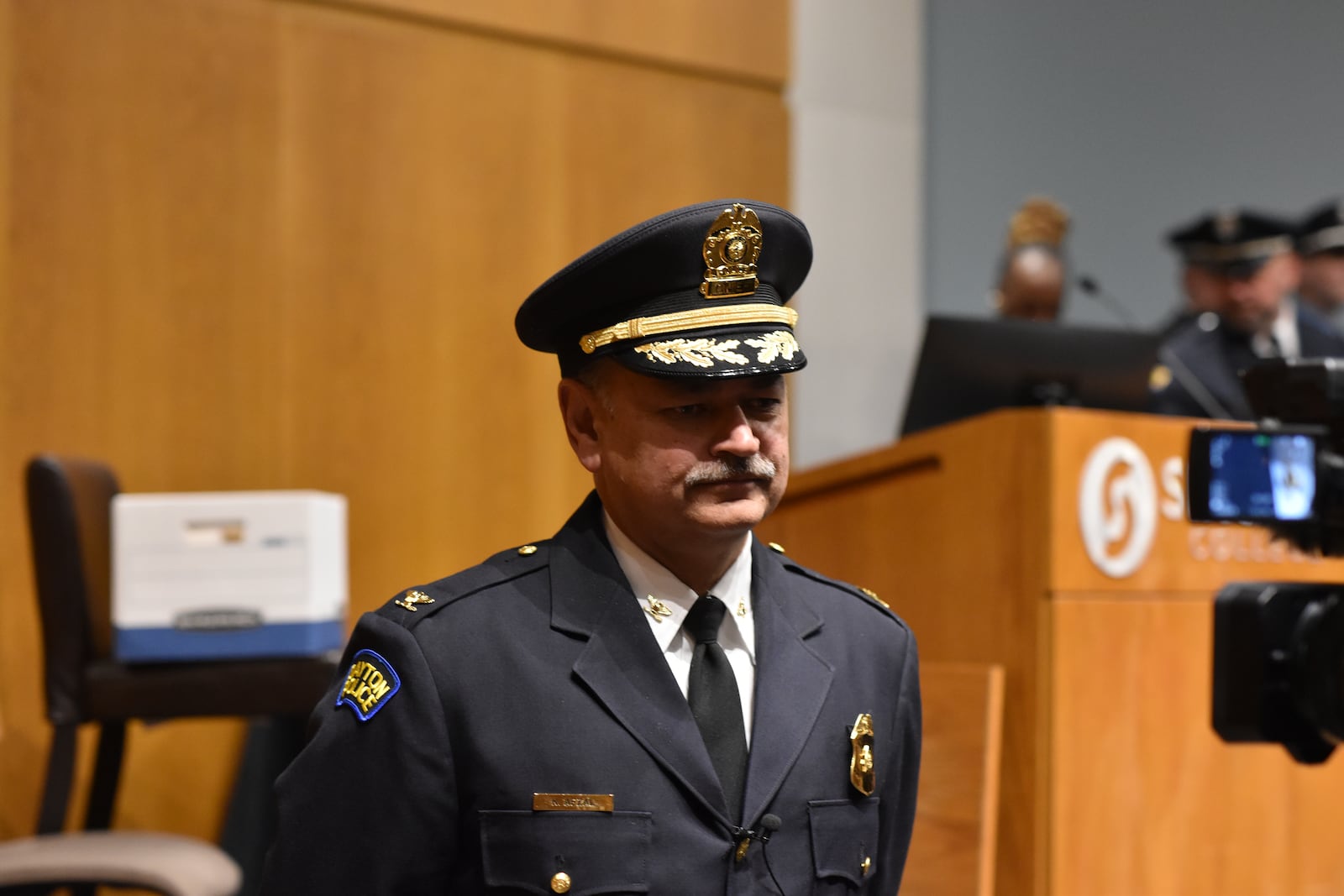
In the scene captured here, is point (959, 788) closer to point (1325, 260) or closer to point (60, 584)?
point (60, 584)

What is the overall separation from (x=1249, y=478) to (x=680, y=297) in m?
0.60

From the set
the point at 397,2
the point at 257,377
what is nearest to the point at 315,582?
the point at 257,377

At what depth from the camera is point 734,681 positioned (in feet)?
4.20

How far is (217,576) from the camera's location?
105 inches

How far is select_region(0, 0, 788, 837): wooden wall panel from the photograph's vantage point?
10.8 feet

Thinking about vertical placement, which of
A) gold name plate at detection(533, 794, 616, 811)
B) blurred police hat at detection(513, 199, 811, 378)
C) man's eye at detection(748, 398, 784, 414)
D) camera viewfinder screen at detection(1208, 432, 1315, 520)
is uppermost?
blurred police hat at detection(513, 199, 811, 378)

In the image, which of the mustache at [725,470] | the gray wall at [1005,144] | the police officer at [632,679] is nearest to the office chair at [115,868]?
the police officer at [632,679]

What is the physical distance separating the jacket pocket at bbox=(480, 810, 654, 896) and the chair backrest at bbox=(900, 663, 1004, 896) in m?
0.97

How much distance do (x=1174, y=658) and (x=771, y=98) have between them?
2.59 meters

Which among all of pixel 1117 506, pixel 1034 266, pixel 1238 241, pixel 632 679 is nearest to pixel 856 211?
pixel 1034 266

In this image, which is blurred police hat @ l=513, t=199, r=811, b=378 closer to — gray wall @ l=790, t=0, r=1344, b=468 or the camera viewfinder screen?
the camera viewfinder screen

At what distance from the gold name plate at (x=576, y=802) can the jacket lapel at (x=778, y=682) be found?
124 mm

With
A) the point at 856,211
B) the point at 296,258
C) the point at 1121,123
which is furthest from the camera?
the point at 1121,123

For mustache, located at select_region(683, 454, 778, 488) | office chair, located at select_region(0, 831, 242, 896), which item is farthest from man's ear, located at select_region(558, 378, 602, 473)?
office chair, located at select_region(0, 831, 242, 896)
